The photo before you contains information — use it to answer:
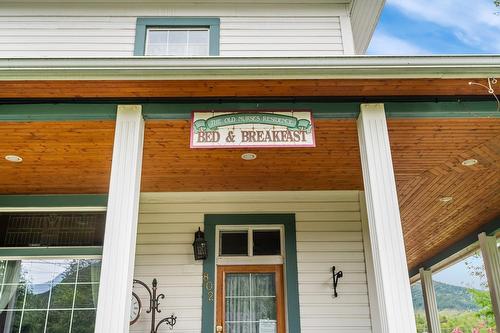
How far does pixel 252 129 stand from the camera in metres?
3.61

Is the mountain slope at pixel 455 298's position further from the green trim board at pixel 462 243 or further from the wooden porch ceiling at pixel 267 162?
the wooden porch ceiling at pixel 267 162

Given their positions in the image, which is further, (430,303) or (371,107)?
(430,303)

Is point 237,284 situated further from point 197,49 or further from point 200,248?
point 197,49

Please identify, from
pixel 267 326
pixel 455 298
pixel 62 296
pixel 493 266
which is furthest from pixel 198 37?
pixel 455 298

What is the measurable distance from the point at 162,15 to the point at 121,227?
3.74 meters

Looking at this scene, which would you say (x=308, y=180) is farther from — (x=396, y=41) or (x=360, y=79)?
(x=396, y=41)

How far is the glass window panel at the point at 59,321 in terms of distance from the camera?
17.2ft

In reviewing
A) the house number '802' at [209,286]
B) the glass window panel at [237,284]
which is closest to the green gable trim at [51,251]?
the house number '802' at [209,286]

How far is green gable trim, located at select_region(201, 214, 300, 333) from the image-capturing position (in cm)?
541

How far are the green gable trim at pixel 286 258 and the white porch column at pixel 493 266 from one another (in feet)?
12.7

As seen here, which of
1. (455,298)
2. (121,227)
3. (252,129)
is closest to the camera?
(121,227)

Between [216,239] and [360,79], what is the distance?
311 cm

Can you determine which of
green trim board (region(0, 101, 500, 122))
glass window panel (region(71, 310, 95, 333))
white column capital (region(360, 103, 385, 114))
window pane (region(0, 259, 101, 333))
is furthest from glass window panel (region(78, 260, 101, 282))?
white column capital (region(360, 103, 385, 114))

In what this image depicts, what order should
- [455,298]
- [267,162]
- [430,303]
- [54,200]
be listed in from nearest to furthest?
[267,162] < [54,200] < [430,303] < [455,298]
